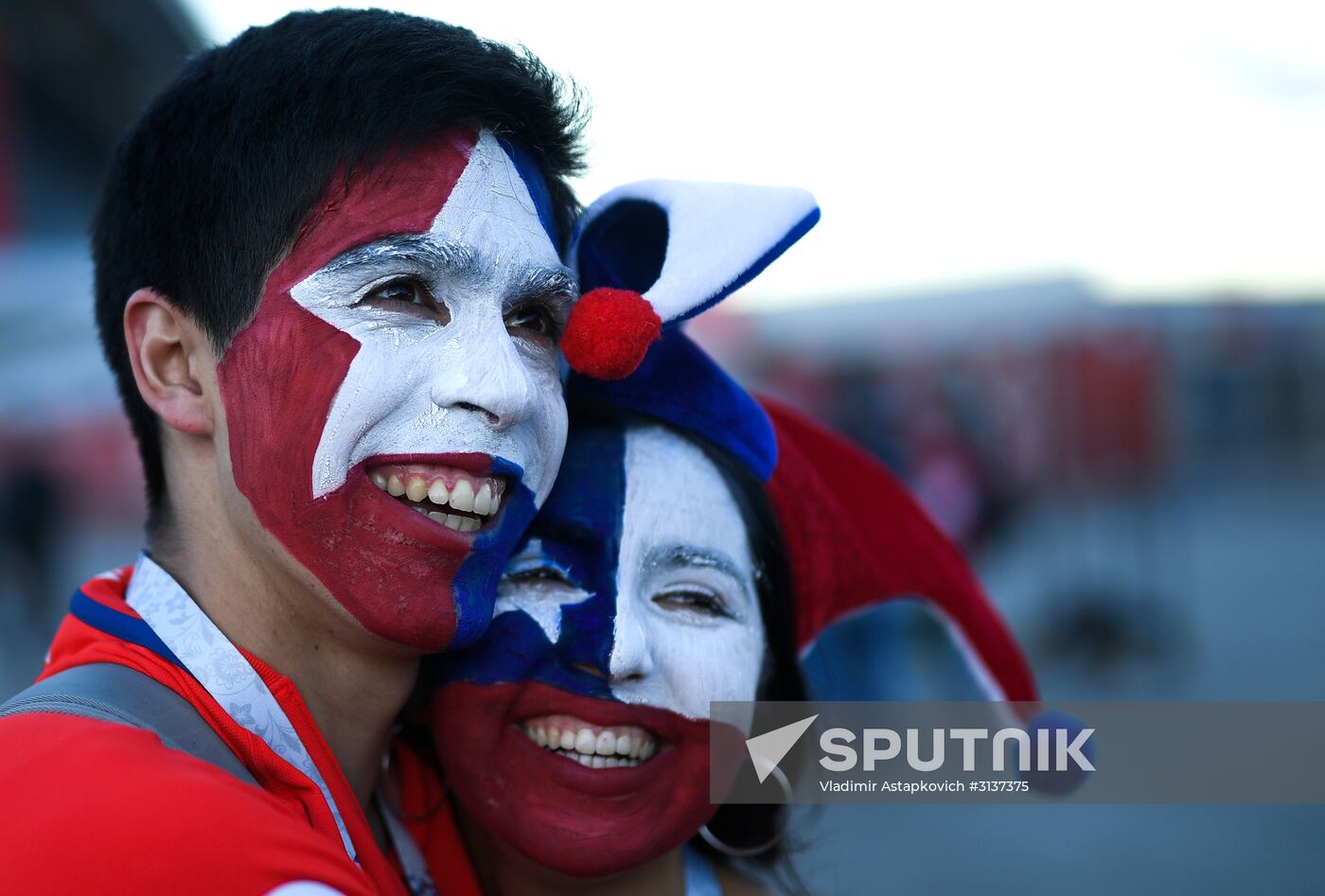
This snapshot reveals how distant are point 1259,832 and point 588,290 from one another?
4274 mm

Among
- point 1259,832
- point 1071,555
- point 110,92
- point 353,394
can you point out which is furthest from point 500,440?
point 110,92

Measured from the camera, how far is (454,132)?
177 cm

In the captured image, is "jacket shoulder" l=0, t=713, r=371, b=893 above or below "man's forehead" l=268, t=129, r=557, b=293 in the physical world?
below

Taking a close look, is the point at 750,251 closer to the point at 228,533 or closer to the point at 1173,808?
the point at 228,533

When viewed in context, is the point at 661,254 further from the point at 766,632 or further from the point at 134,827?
the point at 134,827

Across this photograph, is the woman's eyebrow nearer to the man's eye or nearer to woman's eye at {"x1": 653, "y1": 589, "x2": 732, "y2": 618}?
woman's eye at {"x1": 653, "y1": 589, "x2": 732, "y2": 618}

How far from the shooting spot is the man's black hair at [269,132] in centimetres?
170

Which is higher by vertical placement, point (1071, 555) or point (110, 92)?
point (110, 92)

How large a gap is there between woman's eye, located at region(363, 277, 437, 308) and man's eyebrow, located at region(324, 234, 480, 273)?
4cm

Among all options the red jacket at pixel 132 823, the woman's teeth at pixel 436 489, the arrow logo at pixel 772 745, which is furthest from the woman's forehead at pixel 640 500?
the red jacket at pixel 132 823

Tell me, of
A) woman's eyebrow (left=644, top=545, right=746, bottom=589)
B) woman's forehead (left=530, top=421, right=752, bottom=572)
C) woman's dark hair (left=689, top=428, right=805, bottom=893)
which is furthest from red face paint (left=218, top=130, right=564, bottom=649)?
woman's dark hair (left=689, top=428, right=805, bottom=893)

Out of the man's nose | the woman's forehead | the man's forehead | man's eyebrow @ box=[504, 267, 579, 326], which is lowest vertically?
the woman's forehead

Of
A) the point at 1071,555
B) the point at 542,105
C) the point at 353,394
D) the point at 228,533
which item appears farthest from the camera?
the point at 1071,555

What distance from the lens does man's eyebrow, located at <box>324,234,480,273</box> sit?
1652 mm
